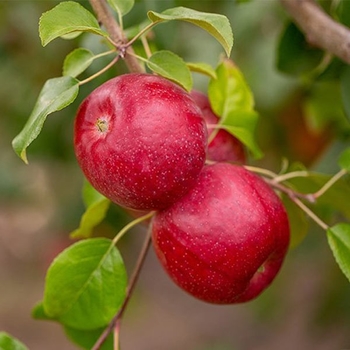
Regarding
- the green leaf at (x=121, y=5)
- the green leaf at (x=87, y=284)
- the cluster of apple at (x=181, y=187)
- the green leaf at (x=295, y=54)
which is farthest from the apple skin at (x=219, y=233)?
the green leaf at (x=295, y=54)

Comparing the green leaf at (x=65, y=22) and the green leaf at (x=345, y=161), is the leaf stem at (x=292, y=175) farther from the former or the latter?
the green leaf at (x=65, y=22)

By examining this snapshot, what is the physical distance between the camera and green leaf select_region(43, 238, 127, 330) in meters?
1.09

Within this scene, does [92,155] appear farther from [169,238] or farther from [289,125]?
[289,125]

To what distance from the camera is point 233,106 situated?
123 cm

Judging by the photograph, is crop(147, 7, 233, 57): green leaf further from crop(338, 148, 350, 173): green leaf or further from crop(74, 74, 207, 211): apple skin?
crop(338, 148, 350, 173): green leaf

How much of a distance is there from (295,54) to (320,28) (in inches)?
8.8

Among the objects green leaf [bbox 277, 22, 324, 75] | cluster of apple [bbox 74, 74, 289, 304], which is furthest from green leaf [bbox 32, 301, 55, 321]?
green leaf [bbox 277, 22, 324, 75]

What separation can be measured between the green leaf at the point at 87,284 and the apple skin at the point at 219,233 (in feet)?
0.36

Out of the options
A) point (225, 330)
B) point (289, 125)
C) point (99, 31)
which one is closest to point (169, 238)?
point (99, 31)

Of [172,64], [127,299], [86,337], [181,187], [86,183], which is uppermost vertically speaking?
[172,64]

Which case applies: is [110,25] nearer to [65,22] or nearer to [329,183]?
[65,22]

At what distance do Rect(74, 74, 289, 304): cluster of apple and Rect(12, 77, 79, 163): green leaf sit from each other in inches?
1.2

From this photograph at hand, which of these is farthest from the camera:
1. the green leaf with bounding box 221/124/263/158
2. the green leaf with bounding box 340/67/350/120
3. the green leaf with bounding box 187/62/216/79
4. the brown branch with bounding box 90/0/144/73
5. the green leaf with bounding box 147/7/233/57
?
the green leaf with bounding box 340/67/350/120

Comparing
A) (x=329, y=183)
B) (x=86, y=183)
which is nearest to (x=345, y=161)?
(x=329, y=183)
